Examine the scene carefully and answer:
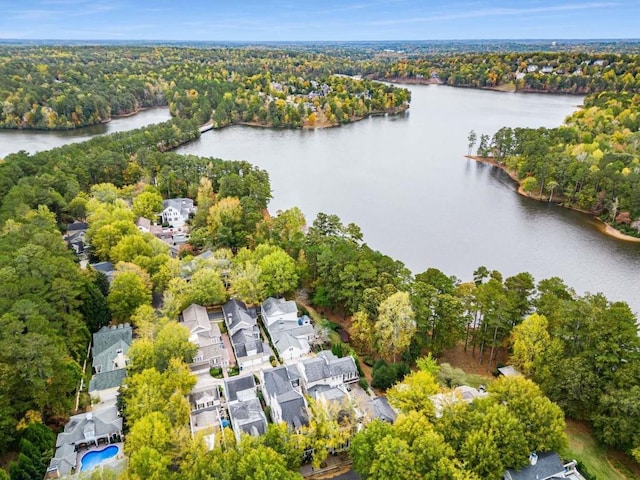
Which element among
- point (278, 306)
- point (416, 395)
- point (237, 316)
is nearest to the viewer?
point (416, 395)

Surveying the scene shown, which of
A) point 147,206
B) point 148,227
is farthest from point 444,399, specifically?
point 147,206

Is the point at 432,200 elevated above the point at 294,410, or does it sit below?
below

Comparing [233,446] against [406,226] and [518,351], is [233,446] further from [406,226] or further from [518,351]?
[406,226]

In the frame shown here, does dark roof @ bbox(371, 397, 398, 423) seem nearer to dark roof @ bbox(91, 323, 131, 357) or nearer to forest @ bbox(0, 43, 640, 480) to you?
forest @ bbox(0, 43, 640, 480)

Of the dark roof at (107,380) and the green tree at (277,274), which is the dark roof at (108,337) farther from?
the green tree at (277,274)

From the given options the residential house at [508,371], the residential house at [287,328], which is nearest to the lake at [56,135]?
the residential house at [287,328]

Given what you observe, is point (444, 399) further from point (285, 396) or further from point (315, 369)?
point (285, 396)

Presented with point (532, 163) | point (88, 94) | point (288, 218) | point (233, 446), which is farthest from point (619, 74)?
point (233, 446)
